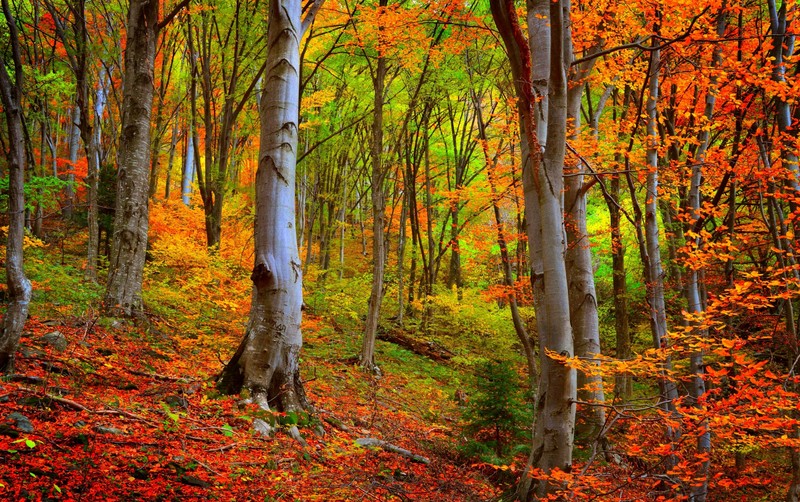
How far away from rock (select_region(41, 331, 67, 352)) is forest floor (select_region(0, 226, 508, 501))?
0.02 m

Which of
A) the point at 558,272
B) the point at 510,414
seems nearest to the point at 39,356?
the point at 558,272

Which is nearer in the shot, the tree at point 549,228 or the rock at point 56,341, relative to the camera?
the tree at point 549,228

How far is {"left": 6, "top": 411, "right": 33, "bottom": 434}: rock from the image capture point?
2971 millimetres

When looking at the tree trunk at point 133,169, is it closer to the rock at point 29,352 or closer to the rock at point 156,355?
the rock at point 156,355

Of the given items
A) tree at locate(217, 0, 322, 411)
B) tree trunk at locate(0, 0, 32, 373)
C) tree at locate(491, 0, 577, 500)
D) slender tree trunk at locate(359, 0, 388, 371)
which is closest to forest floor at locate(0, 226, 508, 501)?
tree at locate(217, 0, 322, 411)

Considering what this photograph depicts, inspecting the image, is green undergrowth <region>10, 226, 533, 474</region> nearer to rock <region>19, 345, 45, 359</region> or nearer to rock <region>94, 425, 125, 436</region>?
rock <region>19, 345, 45, 359</region>

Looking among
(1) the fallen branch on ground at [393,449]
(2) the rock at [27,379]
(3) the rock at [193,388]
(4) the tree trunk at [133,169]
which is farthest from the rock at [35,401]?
(4) the tree trunk at [133,169]

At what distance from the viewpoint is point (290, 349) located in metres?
4.85

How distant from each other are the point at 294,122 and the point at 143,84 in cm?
343

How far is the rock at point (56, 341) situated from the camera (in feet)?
16.1

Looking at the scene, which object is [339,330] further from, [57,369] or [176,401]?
[57,369]

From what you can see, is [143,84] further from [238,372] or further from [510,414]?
[510,414]

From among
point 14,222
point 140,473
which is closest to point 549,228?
point 140,473

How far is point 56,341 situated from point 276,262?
247 centimetres
